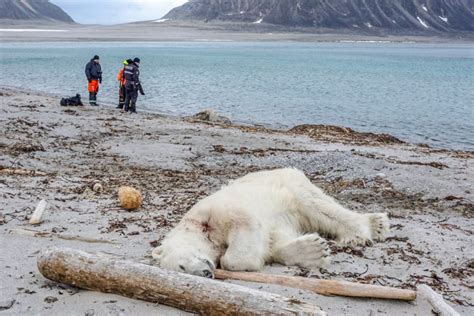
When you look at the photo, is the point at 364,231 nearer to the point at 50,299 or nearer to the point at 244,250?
the point at 244,250

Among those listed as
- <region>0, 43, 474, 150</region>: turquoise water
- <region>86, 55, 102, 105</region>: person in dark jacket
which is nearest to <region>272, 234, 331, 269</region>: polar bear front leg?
<region>0, 43, 474, 150</region>: turquoise water

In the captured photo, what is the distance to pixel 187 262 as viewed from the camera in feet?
13.4

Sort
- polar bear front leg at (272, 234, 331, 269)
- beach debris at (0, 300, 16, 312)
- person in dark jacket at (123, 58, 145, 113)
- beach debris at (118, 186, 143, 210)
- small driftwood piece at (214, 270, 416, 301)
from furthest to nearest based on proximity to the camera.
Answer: person in dark jacket at (123, 58, 145, 113) → beach debris at (118, 186, 143, 210) → polar bear front leg at (272, 234, 331, 269) → small driftwood piece at (214, 270, 416, 301) → beach debris at (0, 300, 16, 312)

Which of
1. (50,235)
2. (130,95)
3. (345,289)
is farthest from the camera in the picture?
(130,95)

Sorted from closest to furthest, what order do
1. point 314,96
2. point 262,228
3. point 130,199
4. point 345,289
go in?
point 345,289 → point 262,228 → point 130,199 → point 314,96

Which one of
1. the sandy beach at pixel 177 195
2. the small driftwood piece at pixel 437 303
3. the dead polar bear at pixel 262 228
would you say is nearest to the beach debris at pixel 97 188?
the sandy beach at pixel 177 195

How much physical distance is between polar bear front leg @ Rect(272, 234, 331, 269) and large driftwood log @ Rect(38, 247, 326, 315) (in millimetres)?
1461

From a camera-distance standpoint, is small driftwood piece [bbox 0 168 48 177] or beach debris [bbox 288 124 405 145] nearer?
small driftwood piece [bbox 0 168 48 177]

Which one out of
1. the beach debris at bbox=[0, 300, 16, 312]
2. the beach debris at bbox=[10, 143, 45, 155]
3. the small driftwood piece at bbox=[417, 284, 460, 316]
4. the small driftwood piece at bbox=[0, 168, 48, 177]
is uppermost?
the beach debris at bbox=[0, 300, 16, 312]

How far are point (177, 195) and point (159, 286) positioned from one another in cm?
457

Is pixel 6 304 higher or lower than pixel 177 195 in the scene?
higher

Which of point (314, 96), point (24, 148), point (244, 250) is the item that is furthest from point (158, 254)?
point (314, 96)

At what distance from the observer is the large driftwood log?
3.53 metres

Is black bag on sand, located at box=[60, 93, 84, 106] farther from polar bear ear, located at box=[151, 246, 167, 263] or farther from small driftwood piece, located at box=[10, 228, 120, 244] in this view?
polar bear ear, located at box=[151, 246, 167, 263]
